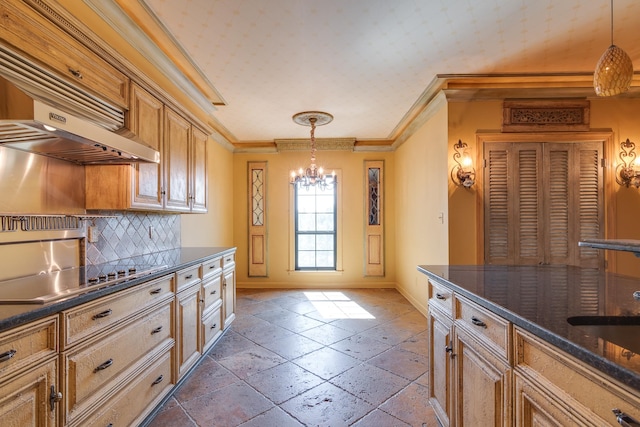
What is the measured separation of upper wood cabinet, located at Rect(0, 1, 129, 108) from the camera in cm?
145

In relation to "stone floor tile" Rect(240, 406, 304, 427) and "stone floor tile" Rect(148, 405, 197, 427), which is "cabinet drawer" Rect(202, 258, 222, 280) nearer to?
"stone floor tile" Rect(148, 405, 197, 427)

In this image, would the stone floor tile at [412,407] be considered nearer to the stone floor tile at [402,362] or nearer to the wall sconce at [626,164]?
the stone floor tile at [402,362]

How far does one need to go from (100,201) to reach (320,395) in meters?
2.19

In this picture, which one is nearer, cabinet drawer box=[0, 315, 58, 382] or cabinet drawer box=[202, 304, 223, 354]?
cabinet drawer box=[0, 315, 58, 382]

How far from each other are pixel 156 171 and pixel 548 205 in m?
4.00

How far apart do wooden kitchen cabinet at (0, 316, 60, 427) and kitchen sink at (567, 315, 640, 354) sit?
1977 millimetres

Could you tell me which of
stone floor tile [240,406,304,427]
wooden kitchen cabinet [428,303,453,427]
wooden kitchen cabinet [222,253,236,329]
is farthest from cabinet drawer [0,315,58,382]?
wooden kitchen cabinet [222,253,236,329]

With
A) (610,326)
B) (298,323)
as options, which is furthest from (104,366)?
(298,323)

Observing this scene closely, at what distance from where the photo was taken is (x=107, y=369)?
1.63 m

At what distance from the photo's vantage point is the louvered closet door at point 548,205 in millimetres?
3449

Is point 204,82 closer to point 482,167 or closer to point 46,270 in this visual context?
point 46,270

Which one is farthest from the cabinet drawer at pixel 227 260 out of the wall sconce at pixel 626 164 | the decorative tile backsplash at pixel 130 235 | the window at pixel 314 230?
the wall sconce at pixel 626 164

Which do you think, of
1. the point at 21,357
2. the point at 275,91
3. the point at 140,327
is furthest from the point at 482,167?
the point at 21,357

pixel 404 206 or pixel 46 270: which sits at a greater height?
pixel 404 206
